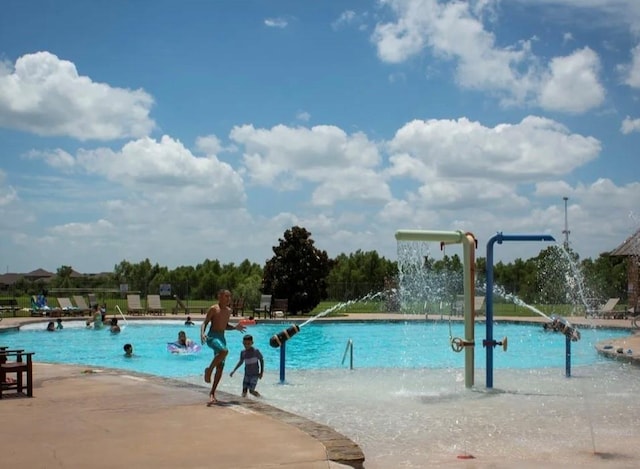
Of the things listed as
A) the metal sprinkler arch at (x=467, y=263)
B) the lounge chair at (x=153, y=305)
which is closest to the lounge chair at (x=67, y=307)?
the lounge chair at (x=153, y=305)

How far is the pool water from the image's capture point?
1948 centimetres

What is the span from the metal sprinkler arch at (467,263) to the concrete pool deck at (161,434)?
416 cm

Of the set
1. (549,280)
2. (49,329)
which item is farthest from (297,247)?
(549,280)

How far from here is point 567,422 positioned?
358 inches

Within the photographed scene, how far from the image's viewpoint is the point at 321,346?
25172mm

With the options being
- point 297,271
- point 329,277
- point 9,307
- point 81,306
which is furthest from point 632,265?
point 9,307

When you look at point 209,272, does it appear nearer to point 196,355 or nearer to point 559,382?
point 196,355

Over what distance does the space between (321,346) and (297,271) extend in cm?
1126

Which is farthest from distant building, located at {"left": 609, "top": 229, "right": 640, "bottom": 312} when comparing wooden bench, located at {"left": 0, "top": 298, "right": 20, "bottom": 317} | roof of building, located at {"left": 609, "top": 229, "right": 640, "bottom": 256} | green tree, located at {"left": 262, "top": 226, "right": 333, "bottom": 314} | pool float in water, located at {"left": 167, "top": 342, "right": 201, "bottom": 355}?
wooden bench, located at {"left": 0, "top": 298, "right": 20, "bottom": 317}

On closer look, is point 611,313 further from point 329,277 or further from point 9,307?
point 9,307

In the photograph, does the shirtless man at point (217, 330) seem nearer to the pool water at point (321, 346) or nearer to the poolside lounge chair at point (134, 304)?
the pool water at point (321, 346)

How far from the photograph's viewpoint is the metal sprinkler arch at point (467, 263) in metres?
11.8

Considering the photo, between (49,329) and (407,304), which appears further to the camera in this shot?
(407,304)

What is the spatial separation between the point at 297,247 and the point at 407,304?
9747 mm
